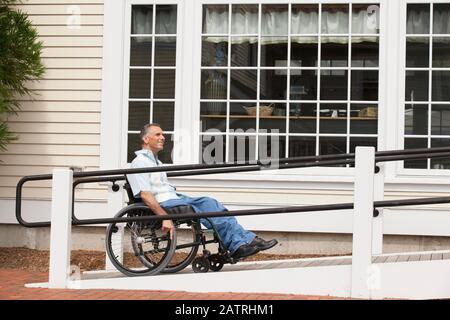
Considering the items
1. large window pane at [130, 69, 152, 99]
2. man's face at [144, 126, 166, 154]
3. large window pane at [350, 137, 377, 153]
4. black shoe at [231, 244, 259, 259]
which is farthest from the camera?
large window pane at [130, 69, 152, 99]

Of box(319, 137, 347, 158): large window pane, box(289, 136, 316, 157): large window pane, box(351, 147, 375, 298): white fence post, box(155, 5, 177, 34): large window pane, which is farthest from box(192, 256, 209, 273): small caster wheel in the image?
box(155, 5, 177, 34): large window pane

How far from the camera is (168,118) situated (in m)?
10.1

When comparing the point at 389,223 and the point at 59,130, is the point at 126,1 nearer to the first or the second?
the point at 59,130

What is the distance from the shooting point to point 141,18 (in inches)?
405

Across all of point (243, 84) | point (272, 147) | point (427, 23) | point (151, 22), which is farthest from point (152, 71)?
point (427, 23)

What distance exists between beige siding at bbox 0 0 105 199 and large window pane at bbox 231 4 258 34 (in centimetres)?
163

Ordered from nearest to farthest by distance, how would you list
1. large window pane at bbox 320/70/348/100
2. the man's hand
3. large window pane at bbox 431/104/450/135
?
the man's hand
large window pane at bbox 431/104/450/135
large window pane at bbox 320/70/348/100

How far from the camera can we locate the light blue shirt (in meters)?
8.02

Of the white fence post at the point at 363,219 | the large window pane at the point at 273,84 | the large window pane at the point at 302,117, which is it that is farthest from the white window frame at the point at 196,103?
the white fence post at the point at 363,219

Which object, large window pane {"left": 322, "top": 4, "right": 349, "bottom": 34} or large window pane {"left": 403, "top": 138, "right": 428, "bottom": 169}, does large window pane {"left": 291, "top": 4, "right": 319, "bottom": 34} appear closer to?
large window pane {"left": 322, "top": 4, "right": 349, "bottom": 34}

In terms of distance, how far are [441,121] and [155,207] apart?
3742 mm

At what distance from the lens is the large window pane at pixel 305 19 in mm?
9969

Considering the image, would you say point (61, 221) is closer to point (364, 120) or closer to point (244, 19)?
point (244, 19)
